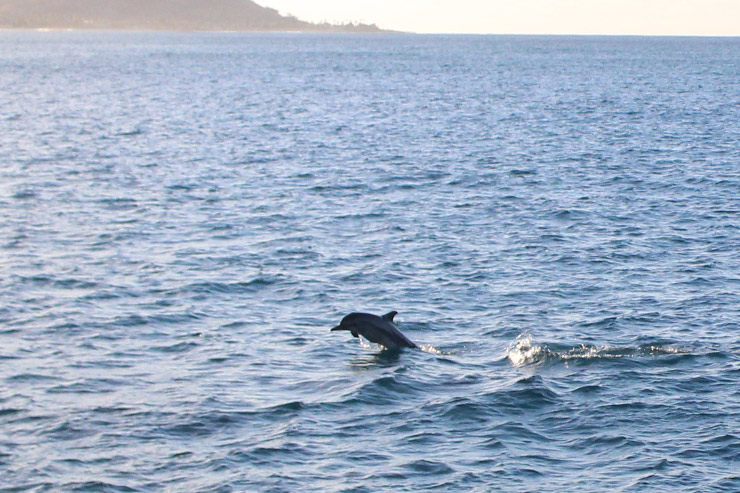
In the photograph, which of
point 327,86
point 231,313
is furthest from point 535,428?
point 327,86

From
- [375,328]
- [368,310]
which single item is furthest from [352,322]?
[368,310]

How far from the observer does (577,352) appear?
2550 cm

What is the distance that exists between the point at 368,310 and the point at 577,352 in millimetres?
6654

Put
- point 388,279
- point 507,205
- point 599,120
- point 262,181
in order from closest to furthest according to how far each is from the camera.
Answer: point 388,279 → point 507,205 → point 262,181 → point 599,120

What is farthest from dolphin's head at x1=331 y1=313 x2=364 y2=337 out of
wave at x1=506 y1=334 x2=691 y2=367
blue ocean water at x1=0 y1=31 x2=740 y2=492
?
wave at x1=506 y1=334 x2=691 y2=367

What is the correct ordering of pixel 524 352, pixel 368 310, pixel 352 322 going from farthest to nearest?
pixel 368 310 < pixel 524 352 < pixel 352 322

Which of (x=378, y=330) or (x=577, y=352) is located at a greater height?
(x=378, y=330)

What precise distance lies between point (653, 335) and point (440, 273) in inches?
342

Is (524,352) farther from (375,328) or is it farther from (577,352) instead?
(375,328)

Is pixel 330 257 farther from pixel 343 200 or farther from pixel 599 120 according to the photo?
pixel 599 120

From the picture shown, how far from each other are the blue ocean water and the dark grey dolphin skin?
41cm

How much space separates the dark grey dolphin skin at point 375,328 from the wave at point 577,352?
282 cm

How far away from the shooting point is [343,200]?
47.8 metres

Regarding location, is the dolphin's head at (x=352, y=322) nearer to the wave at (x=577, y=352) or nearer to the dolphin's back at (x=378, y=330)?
the dolphin's back at (x=378, y=330)
